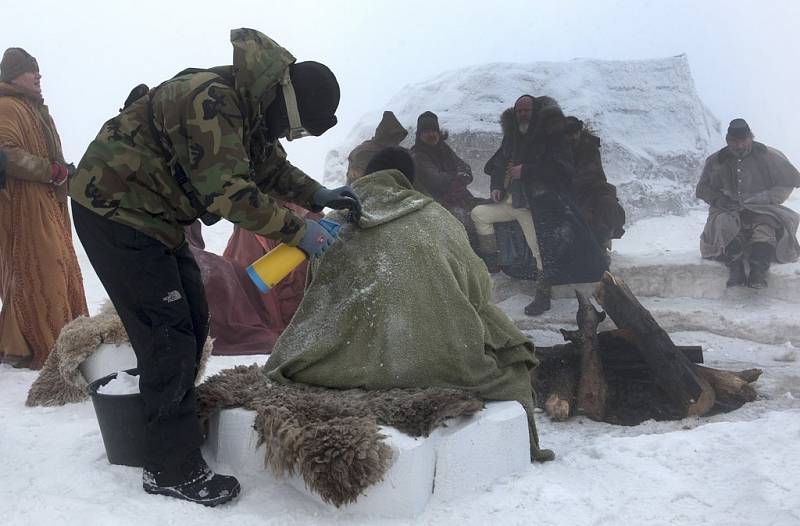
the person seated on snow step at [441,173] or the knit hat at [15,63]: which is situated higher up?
the knit hat at [15,63]

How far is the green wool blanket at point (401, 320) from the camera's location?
2.70m

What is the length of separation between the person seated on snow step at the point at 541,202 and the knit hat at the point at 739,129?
1.42 m

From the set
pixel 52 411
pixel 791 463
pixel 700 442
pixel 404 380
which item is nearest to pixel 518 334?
pixel 404 380

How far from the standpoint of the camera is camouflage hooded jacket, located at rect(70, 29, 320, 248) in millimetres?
Answer: 2252

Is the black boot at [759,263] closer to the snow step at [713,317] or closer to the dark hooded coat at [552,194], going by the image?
the snow step at [713,317]

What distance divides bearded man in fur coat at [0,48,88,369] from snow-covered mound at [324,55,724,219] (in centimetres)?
411

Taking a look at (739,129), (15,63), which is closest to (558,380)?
(739,129)

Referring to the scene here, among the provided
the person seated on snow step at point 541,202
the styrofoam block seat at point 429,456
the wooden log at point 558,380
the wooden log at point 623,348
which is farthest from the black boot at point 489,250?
the styrofoam block seat at point 429,456

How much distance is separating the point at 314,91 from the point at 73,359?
207cm

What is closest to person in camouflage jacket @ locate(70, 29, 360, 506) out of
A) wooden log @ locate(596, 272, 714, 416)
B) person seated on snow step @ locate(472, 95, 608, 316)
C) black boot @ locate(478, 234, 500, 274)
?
wooden log @ locate(596, 272, 714, 416)

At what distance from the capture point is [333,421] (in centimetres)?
237

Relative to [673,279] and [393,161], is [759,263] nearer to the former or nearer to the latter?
[673,279]

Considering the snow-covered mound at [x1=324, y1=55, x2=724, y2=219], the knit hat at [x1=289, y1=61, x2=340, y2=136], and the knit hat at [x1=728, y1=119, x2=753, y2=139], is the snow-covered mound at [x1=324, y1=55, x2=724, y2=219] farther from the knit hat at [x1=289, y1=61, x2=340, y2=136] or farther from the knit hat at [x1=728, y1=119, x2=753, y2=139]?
the knit hat at [x1=289, y1=61, x2=340, y2=136]

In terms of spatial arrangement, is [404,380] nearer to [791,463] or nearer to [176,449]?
[176,449]
